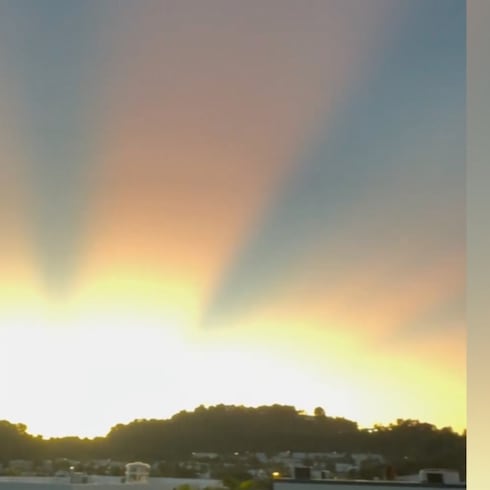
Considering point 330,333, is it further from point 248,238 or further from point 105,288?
point 105,288

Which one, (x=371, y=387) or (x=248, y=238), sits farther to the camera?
(x=371, y=387)

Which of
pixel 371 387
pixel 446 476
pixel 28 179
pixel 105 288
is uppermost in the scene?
pixel 28 179

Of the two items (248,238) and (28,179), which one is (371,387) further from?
(28,179)

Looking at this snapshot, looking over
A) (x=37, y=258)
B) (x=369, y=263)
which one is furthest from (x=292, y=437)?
(x=37, y=258)

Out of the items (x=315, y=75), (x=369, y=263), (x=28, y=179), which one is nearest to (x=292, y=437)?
(x=369, y=263)

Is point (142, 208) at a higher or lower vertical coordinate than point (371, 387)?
higher

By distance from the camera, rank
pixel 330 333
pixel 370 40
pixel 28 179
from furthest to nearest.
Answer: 1. pixel 330 333
2. pixel 28 179
3. pixel 370 40

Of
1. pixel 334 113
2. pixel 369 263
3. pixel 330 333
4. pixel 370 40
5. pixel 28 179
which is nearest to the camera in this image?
pixel 370 40
